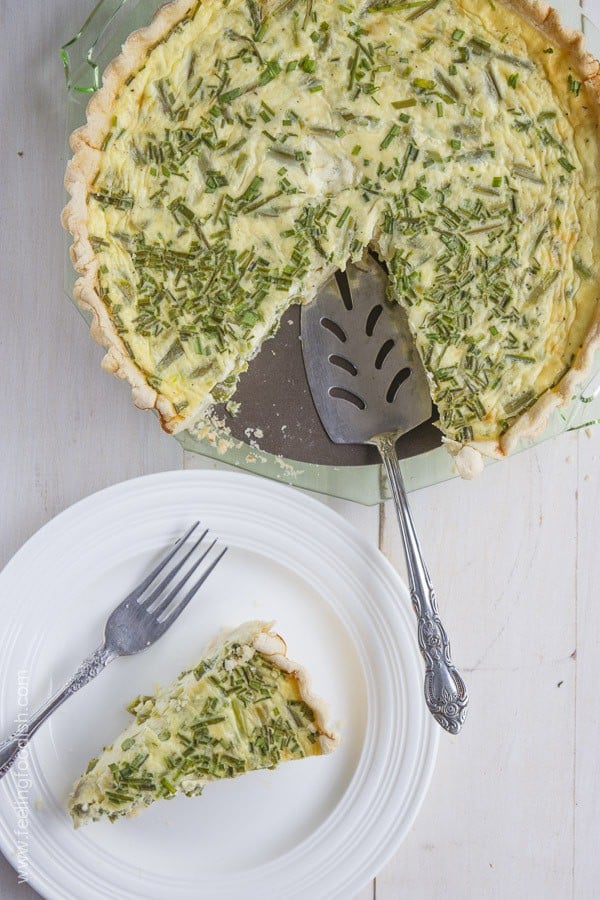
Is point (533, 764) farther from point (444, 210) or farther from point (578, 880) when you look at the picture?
point (444, 210)

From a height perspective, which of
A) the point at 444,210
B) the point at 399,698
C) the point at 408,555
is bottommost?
the point at 399,698

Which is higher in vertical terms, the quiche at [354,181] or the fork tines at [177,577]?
the quiche at [354,181]

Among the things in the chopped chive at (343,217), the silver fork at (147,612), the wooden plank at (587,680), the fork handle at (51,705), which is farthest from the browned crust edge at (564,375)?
the fork handle at (51,705)

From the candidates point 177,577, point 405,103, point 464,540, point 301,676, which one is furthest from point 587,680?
point 405,103

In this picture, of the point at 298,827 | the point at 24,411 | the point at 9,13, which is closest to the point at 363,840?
the point at 298,827

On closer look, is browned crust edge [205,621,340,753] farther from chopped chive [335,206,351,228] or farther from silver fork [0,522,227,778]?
chopped chive [335,206,351,228]

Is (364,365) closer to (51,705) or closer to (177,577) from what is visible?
(177,577)

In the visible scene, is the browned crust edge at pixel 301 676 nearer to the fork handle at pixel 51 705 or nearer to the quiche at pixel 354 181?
the fork handle at pixel 51 705
